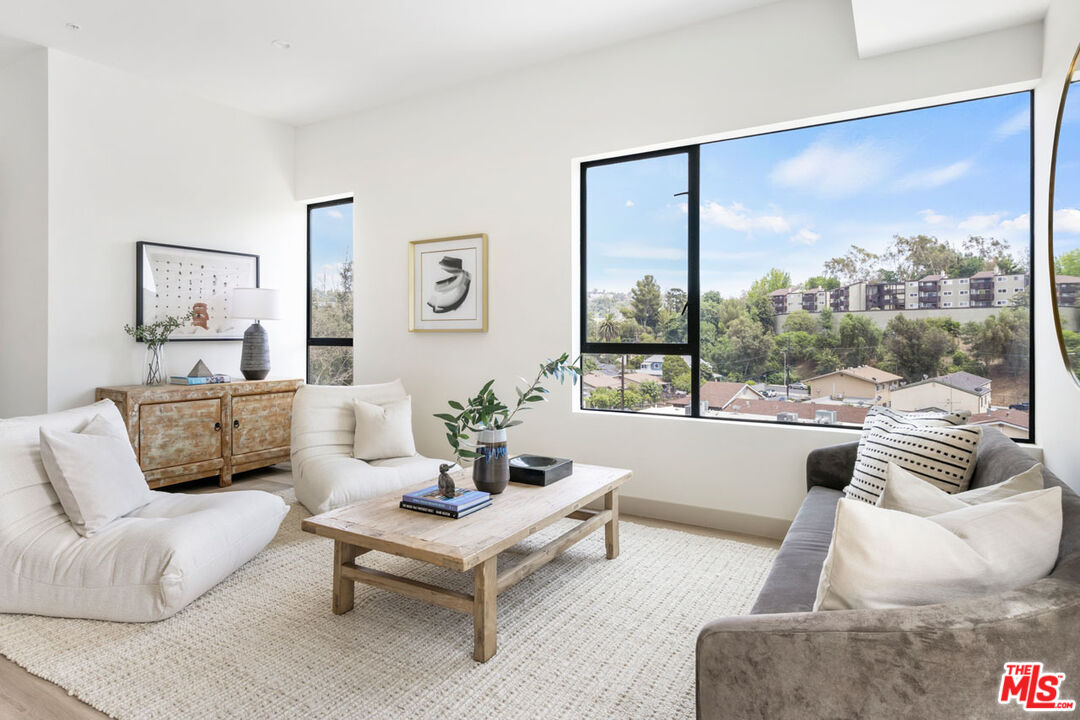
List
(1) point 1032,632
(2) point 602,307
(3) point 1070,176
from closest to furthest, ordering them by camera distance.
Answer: (1) point 1032,632, (3) point 1070,176, (2) point 602,307

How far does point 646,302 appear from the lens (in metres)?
3.79

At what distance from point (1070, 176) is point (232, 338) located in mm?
4955

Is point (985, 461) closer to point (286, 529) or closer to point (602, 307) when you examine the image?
point (602, 307)

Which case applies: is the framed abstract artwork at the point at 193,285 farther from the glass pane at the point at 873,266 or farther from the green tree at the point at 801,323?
the green tree at the point at 801,323

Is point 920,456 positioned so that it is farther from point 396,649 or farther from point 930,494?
point 396,649

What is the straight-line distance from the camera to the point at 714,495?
346 centimetres

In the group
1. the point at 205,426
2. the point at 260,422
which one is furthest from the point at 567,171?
the point at 205,426

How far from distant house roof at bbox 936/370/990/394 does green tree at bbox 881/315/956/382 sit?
5 centimetres

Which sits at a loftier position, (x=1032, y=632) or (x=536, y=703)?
(x=1032, y=632)

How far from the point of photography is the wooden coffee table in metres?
2.01

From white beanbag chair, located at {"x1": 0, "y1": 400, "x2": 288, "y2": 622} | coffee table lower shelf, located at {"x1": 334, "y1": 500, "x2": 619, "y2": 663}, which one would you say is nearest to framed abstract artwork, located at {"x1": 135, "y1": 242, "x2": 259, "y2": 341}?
white beanbag chair, located at {"x1": 0, "y1": 400, "x2": 288, "y2": 622}

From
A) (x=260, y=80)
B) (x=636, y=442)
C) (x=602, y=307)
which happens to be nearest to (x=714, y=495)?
(x=636, y=442)

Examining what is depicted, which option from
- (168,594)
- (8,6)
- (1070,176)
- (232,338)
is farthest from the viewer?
(232,338)

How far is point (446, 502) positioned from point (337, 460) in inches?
60.3
